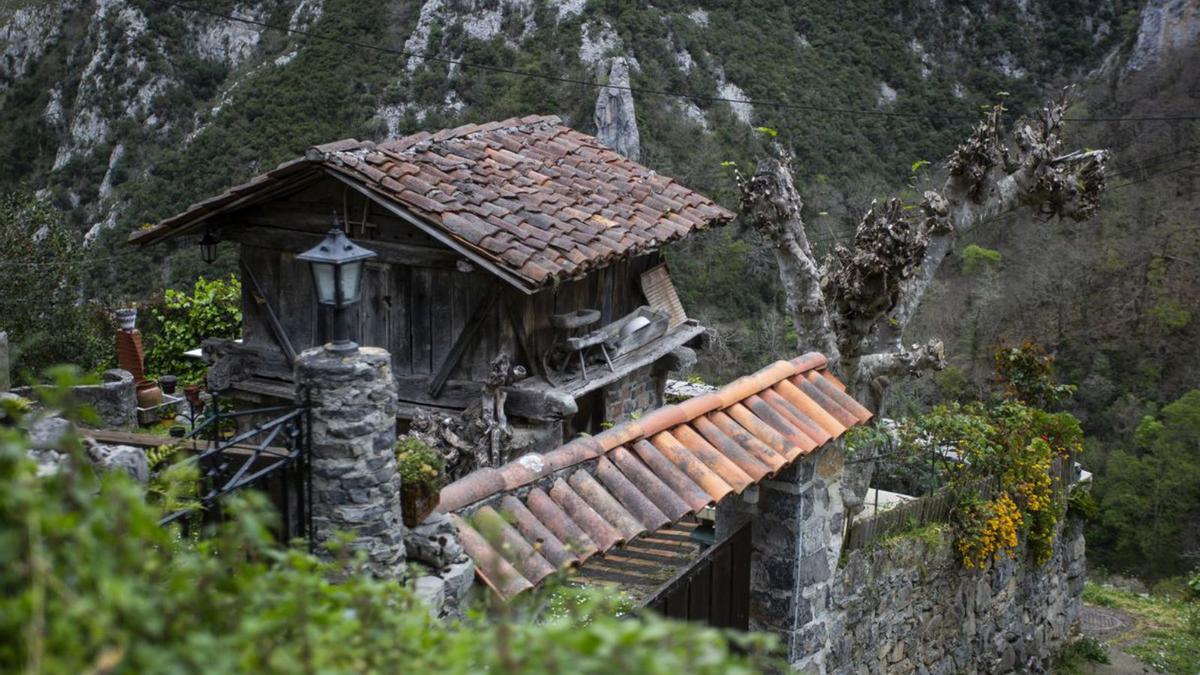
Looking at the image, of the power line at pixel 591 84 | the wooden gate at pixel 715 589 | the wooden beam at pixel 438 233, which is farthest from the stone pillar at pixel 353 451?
the power line at pixel 591 84

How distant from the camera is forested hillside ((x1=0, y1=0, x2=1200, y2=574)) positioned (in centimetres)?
2873

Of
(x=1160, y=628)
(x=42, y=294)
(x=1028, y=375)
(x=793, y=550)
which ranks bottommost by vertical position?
(x=1160, y=628)

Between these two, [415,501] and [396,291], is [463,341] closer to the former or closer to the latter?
[396,291]

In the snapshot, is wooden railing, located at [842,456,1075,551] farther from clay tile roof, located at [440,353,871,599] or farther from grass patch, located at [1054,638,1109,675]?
grass patch, located at [1054,638,1109,675]

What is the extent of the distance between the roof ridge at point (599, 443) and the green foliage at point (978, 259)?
26.6 metres

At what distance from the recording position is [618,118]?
30641mm

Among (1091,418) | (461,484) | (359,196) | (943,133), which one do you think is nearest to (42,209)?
(359,196)

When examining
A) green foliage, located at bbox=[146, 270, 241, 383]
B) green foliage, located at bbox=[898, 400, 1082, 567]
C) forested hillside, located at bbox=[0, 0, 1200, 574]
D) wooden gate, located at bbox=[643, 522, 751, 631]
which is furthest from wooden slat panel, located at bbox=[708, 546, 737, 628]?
forested hillside, located at bbox=[0, 0, 1200, 574]

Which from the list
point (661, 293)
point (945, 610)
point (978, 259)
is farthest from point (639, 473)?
point (978, 259)

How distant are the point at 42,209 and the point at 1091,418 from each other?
23.5m

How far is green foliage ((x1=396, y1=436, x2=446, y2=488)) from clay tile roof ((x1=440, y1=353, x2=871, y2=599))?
0.86ft

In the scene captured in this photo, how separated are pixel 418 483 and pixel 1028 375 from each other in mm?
8662

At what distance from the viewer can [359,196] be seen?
9.62 metres

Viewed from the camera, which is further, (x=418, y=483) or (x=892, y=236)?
(x=892, y=236)
